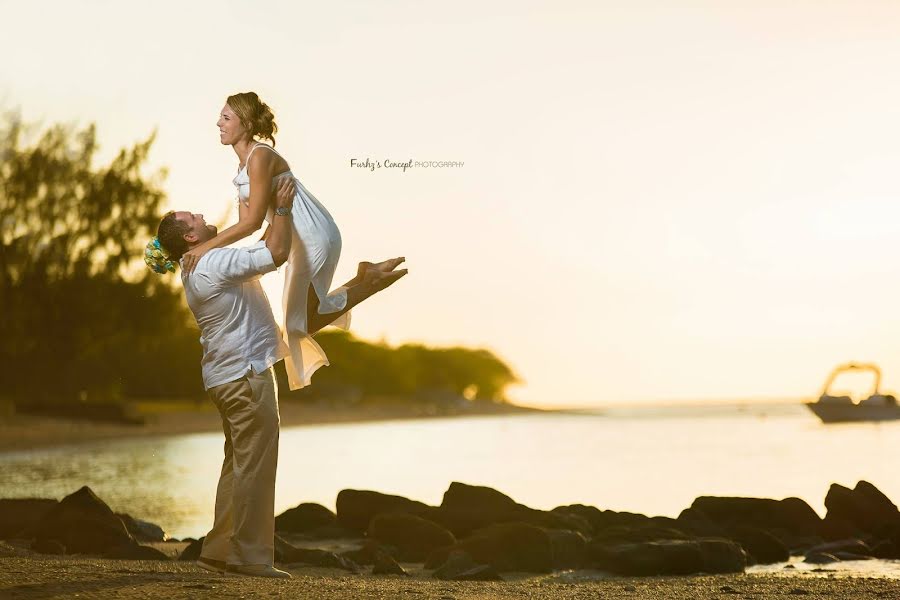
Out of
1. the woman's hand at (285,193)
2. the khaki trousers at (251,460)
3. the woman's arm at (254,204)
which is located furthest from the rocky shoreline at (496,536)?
the woman's hand at (285,193)

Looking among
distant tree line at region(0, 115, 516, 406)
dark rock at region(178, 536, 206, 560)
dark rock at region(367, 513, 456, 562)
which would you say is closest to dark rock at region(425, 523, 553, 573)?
dark rock at region(367, 513, 456, 562)

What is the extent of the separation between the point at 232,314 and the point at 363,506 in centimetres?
781

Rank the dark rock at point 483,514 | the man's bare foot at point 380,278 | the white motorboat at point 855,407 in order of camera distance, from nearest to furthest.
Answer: the man's bare foot at point 380,278 → the dark rock at point 483,514 → the white motorboat at point 855,407

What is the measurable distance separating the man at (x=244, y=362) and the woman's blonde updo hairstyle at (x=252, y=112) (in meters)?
0.34

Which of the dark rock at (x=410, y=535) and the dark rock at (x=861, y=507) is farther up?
the dark rock at (x=861, y=507)

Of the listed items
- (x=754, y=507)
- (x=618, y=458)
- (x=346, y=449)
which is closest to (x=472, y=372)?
(x=346, y=449)

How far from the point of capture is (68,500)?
477 inches

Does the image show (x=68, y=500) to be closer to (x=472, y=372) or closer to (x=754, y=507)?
(x=754, y=507)

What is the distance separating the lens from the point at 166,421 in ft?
226

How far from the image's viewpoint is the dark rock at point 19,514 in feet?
41.7

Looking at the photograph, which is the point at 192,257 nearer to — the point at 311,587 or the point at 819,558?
the point at 311,587

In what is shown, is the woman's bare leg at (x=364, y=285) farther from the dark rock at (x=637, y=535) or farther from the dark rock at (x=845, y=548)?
the dark rock at (x=845, y=548)

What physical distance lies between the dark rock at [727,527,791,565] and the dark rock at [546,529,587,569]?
7.61 feet

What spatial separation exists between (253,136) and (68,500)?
5.99 metres
